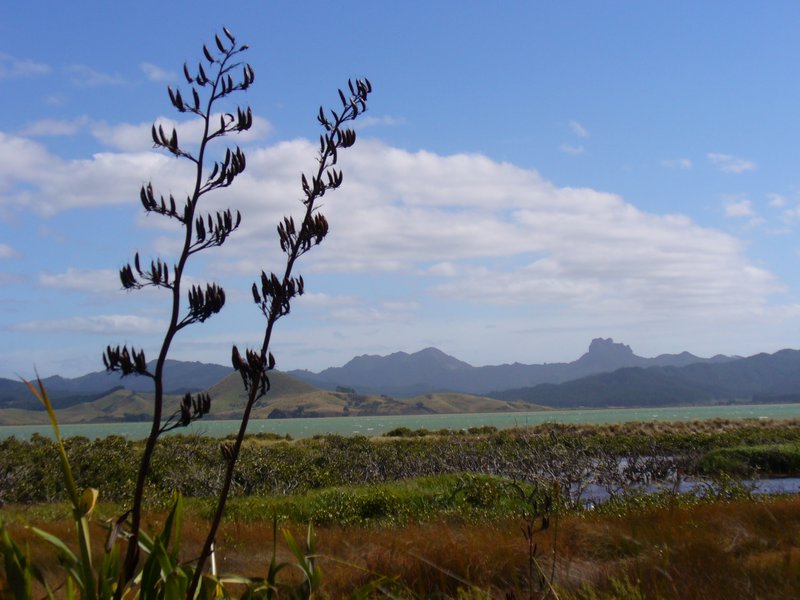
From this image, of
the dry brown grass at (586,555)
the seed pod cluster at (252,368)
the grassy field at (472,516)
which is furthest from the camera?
the grassy field at (472,516)

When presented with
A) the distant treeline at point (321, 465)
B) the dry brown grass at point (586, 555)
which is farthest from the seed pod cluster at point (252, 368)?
the distant treeline at point (321, 465)

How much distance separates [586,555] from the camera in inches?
324

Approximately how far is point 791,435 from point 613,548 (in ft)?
116

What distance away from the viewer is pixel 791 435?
39062mm

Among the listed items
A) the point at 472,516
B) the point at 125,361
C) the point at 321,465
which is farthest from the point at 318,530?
the point at 321,465

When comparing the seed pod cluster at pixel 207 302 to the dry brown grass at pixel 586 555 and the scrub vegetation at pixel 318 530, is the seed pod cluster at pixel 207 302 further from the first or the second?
the dry brown grass at pixel 586 555

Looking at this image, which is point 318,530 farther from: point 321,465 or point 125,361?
point 321,465

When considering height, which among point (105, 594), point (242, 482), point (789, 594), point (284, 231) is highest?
point (284, 231)

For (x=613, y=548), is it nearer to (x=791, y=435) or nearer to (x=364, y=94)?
(x=364, y=94)

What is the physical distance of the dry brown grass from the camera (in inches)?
236

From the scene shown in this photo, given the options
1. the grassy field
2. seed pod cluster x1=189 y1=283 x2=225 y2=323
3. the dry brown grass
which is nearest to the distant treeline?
the grassy field

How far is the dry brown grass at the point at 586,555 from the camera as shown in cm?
600

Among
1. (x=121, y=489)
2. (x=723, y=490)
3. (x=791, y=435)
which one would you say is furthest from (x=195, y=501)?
(x=791, y=435)

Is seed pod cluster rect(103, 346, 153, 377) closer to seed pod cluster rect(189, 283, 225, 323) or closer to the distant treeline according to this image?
seed pod cluster rect(189, 283, 225, 323)
